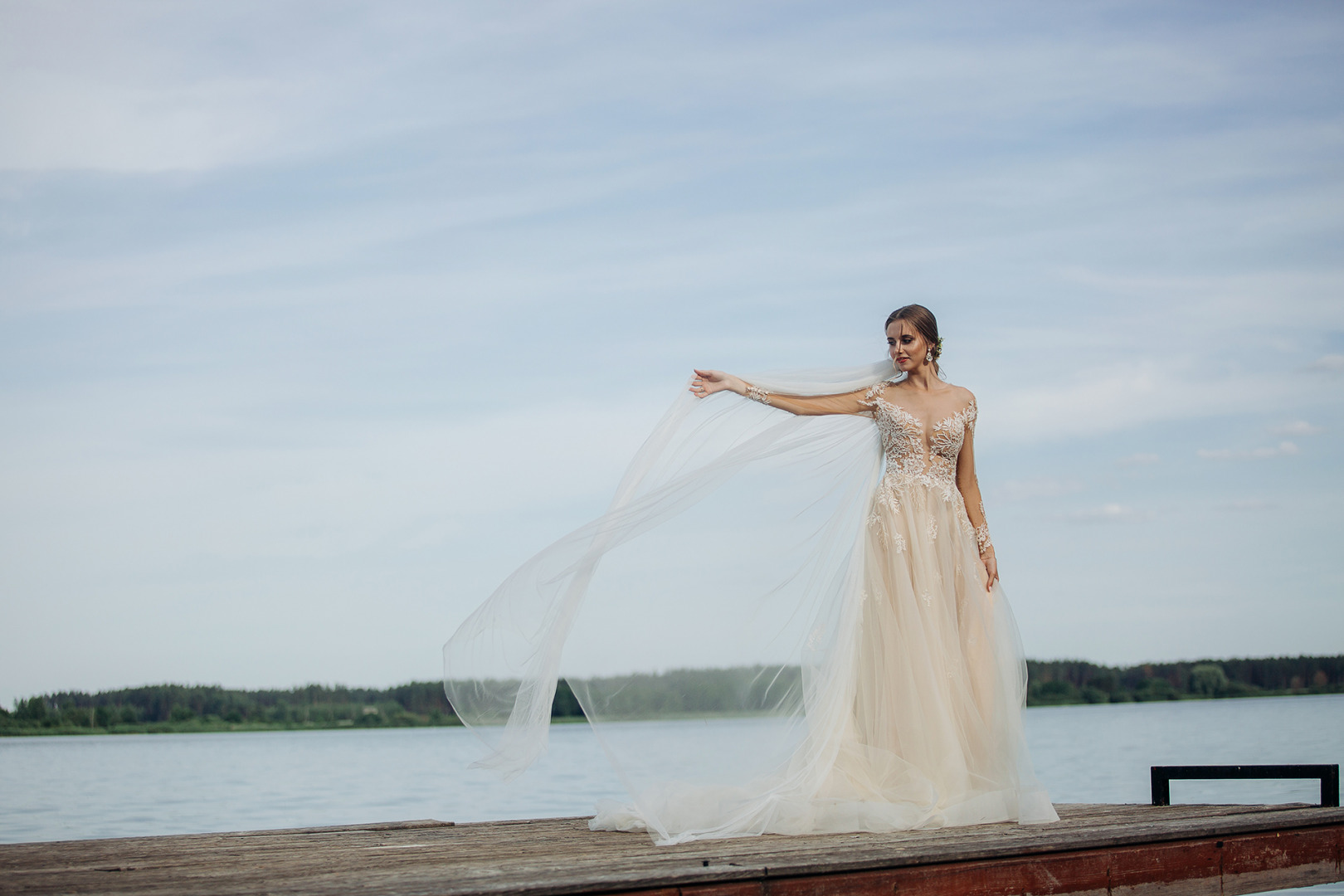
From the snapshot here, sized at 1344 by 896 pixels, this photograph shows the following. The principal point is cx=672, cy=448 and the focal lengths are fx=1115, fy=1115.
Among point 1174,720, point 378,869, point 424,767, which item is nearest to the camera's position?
point 378,869

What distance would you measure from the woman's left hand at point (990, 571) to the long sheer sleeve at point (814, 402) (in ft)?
3.24

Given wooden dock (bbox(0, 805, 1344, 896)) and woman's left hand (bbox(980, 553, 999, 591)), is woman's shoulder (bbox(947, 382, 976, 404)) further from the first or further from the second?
wooden dock (bbox(0, 805, 1344, 896))

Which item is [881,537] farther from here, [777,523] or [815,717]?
[815,717]

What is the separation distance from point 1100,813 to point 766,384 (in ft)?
9.29

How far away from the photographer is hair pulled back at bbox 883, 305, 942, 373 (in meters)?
5.89

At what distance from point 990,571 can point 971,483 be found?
49 centimetres

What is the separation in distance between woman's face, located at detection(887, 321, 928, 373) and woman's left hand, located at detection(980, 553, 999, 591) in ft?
3.55

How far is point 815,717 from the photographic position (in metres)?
5.30

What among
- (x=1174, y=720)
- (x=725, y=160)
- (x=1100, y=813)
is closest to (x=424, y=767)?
(x=725, y=160)

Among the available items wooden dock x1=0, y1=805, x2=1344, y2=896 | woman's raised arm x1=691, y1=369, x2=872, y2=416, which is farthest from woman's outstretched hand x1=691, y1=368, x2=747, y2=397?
wooden dock x1=0, y1=805, x2=1344, y2=896

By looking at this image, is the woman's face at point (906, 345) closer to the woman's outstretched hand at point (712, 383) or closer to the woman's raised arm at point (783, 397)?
the woman's raised arm at point (783, 397)

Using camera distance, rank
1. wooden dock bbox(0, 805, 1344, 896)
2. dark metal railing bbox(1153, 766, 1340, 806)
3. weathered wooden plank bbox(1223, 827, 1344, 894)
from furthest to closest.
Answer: dark metal railing bbox(1153, 766, 1340, 806) < weathered wooden plank bbox(1223, 827, 1344, 894) < wooden dock bbox(0, 805, 1344, 896)

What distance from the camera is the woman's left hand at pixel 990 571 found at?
583 cm

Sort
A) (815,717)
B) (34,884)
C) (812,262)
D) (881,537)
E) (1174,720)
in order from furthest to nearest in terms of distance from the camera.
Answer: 1. (1174,720)
2. (812,262)
3. (881,537)
4. (815,717)
5. (34,884)
